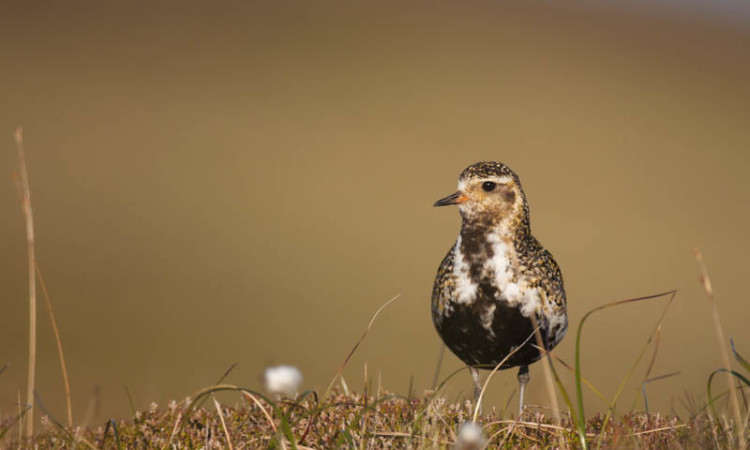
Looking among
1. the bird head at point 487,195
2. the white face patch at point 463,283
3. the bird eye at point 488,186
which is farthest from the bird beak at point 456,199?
the white face patch at point 463,283

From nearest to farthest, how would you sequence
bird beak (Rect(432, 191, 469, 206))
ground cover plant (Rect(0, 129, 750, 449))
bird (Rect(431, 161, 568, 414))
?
1. ground cover plant (Rect(0, 129, 750, 449))
2. bird (Rect(431, 161, 568, 414))
3. bird beak (Rect(432, 191, 469, 206))

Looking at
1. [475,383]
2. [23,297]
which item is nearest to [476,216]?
[475,383]

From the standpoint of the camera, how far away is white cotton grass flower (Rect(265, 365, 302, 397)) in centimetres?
604

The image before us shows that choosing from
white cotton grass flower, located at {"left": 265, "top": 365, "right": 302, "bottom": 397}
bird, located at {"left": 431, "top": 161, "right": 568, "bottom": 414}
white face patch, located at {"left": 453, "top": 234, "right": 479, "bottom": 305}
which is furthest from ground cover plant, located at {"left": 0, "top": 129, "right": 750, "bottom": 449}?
white face patch, located at {"left": 453, "top": 234, "right": 479, "bottom": 305}

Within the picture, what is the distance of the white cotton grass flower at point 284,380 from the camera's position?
19.8ft

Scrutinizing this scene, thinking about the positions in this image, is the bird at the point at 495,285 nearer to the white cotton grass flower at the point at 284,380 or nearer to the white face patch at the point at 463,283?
the white face patch at the point at 463,283

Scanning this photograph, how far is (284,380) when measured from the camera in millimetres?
6148

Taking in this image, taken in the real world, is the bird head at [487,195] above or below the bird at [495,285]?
above

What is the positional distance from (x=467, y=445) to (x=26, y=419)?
10.9ft

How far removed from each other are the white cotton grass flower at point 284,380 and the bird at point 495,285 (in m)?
1.16

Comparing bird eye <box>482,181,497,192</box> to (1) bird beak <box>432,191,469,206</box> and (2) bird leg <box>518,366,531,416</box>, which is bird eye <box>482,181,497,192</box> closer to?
(1) bird beak <box>432,191,469,206</box>

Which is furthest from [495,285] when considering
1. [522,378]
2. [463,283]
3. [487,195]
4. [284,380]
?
[284,380]

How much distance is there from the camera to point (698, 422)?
467cm

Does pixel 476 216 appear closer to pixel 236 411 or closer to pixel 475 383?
pixel 475 383
